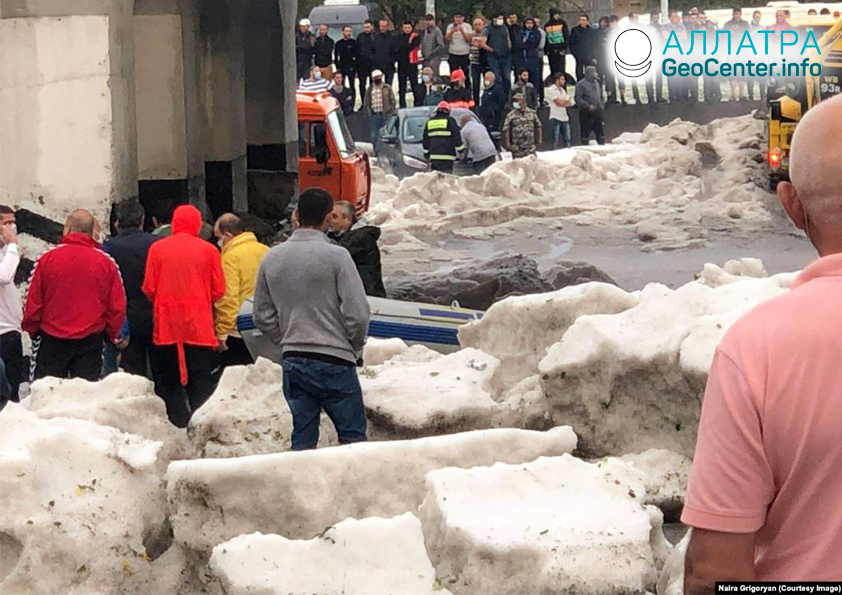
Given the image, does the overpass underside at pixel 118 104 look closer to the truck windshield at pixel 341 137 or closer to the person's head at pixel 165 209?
the person's head at pixel 165 209

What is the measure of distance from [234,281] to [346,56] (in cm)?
1977

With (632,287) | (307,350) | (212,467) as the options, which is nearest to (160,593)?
(212,467)

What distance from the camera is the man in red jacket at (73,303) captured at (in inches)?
346

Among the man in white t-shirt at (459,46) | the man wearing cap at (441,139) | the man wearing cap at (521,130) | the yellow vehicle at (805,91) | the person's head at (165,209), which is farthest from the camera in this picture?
the man in white t-shirt at (459,46)

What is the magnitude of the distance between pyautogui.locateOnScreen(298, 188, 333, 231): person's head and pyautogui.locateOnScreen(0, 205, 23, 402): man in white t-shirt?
9.72 feet

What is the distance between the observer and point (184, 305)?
888 centimetres

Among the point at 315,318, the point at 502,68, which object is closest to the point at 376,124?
the point at 502,68

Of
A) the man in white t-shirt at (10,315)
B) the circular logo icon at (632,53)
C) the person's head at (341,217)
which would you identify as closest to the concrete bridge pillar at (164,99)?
the man in white t-shirt at (10,315)

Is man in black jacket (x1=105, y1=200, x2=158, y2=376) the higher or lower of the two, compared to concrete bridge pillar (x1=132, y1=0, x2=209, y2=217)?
lower

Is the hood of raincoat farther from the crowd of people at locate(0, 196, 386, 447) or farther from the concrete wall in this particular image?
the concrete wall

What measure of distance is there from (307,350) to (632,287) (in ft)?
34.4

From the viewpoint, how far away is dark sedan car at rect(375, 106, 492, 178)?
2667 cm

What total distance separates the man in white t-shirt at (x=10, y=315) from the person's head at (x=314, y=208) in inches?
117

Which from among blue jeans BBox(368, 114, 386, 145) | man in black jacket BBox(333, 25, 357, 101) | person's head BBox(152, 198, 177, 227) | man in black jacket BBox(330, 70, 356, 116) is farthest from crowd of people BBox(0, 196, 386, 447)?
man in black jacket BBox(333, 25, 357, 101)
